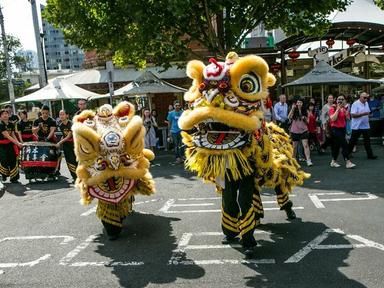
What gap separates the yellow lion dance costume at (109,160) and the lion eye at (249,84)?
59.7 inches

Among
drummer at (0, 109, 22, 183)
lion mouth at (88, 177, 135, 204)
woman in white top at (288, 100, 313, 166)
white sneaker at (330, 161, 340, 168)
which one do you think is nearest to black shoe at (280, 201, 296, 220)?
lion mouth at (88, 177, 135, 204)

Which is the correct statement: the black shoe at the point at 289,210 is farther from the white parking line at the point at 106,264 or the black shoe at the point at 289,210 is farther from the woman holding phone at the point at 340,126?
the woman holding phone at the point at 340,126

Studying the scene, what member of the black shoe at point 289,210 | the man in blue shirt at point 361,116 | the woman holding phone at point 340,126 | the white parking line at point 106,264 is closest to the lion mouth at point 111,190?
the white parking line at point 106,264

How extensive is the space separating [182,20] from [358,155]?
256 inches

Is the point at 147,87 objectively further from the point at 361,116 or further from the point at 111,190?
the point at 111,190

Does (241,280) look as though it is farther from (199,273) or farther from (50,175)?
(50,175)

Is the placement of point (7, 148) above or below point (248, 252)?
above

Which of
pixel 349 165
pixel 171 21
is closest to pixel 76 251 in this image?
pixel 349 165

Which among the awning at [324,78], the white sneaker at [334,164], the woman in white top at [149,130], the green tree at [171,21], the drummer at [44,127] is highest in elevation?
the green tree at [171,21]

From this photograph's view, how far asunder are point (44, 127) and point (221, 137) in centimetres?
680

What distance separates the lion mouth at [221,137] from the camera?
468 cm

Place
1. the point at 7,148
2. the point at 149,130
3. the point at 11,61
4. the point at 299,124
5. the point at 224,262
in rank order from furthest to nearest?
the point at 11,61 < the point at 149,130 < the point at 7,148 < the point at 299,124 < the point at 224,262

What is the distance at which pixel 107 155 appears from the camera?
5.39 meters

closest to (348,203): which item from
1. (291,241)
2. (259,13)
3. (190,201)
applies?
(291,241)
